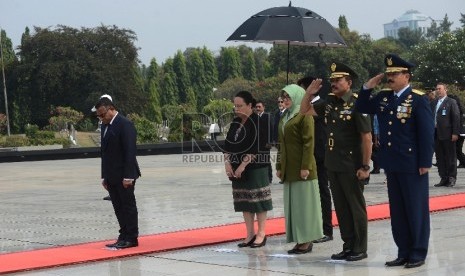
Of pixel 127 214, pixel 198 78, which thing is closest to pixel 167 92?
pixel 198 78

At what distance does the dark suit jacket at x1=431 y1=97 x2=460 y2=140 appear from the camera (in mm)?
16359

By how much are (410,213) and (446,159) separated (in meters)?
8.44

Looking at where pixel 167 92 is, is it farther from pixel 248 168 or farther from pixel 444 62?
pixel 248 168

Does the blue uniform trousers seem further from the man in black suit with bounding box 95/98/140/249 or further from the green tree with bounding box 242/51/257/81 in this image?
the green tree with bounding box 242/51/257/81

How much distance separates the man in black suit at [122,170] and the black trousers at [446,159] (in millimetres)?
7941

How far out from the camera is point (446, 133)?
16469 mm

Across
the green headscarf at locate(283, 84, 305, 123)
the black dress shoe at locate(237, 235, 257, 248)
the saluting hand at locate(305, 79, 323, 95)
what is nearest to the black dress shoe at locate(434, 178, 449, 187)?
the black dress shoe at locate(237, 235, 257, 248)

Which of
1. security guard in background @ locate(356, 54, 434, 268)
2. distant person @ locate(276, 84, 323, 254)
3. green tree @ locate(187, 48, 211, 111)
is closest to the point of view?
security guard in background @ locate(356, 54, 434, 268)

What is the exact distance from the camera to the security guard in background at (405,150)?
27.2 feet

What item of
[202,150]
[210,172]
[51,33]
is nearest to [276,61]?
[51,33]

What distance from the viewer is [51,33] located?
74.3 metres

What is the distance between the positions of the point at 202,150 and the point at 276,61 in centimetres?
5084

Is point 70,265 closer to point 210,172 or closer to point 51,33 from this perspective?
point 210,172

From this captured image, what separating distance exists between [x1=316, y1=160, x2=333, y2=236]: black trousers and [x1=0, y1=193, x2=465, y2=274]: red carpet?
0.80m
